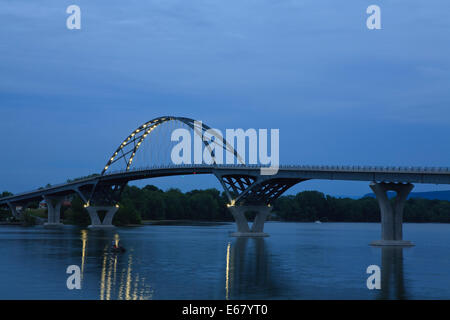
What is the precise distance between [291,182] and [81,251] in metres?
51.2

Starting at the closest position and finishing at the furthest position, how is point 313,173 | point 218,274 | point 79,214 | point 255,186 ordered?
point 218,274 < point 313,173 < point 255,186 < point 79,214

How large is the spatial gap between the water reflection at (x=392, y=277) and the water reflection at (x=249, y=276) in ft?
22.2

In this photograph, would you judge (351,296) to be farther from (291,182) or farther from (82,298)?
(291,182)

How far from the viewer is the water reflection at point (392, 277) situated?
3625 centimetres

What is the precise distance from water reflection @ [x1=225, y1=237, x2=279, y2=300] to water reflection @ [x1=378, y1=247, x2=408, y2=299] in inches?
266

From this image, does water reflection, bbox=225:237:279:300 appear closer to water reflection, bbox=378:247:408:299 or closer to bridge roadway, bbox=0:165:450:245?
water reflection, bbox=378:247:408:299

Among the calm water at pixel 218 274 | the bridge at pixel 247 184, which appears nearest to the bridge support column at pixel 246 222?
the bridge at pixel 247 184

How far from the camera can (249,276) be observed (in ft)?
147

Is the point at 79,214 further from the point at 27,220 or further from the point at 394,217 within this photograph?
the point at 394,217

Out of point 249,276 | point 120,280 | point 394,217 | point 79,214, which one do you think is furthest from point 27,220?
point 120,280

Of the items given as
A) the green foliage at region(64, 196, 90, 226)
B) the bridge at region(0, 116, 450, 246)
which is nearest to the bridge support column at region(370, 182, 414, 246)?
the bridge at region(0, 116, 450, 246)

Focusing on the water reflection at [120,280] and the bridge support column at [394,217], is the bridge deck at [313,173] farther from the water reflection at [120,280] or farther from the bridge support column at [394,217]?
the water reflection at [120,280]

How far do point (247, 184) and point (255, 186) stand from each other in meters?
3.86
